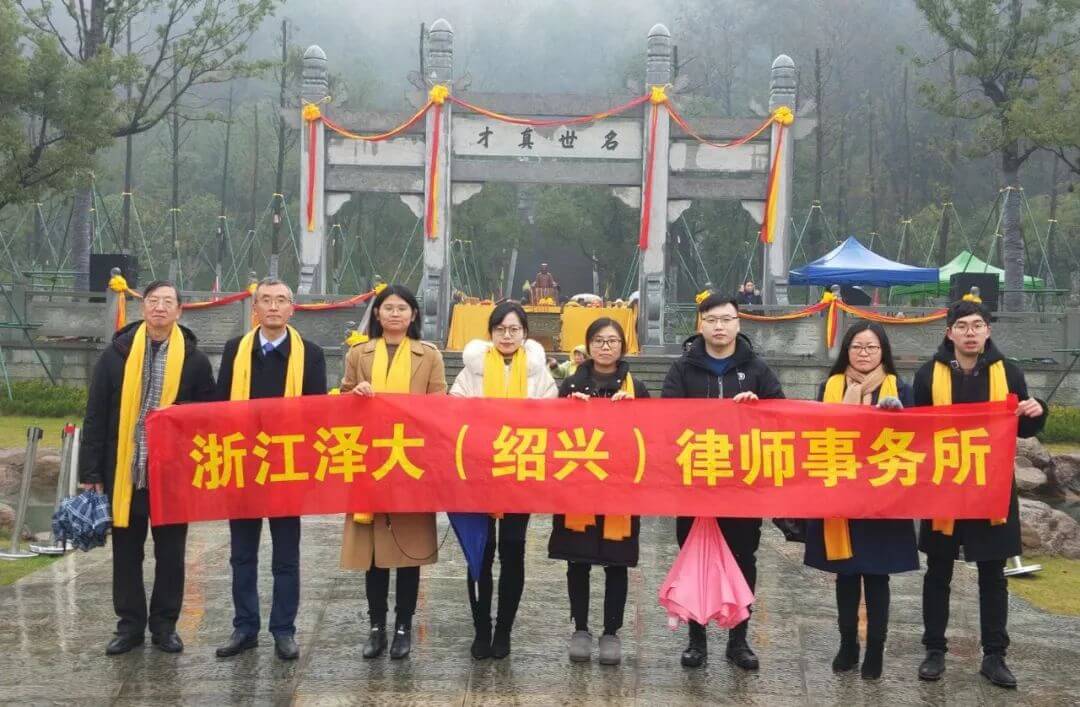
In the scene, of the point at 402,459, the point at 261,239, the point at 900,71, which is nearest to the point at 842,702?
the point at 402,459

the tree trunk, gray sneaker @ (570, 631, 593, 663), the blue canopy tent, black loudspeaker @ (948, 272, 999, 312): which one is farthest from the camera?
the blue canopy tent

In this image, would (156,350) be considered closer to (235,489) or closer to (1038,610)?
(235,489)

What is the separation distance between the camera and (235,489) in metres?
4.83

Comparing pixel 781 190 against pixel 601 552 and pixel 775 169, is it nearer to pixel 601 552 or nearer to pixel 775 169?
pixel 775 169

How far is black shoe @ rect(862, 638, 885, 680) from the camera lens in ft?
14.6

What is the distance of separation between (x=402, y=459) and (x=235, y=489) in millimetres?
689

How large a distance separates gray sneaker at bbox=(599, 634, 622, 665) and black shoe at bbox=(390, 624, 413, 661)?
0.75m

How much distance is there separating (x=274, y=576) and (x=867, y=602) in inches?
89.8

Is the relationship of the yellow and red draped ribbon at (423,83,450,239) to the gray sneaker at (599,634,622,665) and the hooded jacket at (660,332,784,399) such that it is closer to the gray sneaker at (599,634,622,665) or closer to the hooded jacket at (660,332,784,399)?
the hooded jacket at (660,332,784,399)

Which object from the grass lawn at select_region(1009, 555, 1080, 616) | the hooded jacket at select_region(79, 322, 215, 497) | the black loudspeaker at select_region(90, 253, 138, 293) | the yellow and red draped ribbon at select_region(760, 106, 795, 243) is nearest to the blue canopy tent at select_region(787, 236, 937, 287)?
the yellow and red draped ribbon at select_region(760, 106, 795, 243)

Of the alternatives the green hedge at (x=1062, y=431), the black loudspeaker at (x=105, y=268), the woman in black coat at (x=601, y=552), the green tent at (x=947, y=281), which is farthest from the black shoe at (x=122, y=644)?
the green tent at (x=947, y=281)

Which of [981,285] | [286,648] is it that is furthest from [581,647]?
[981,285]

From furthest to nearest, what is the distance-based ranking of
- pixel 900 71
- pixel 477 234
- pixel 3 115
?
1. pixel 900 71
2. pixel 477 234
3. pixel 3 115

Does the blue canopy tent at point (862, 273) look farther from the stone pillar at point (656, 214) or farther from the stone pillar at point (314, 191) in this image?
the stone pillar at point (314, 191)
